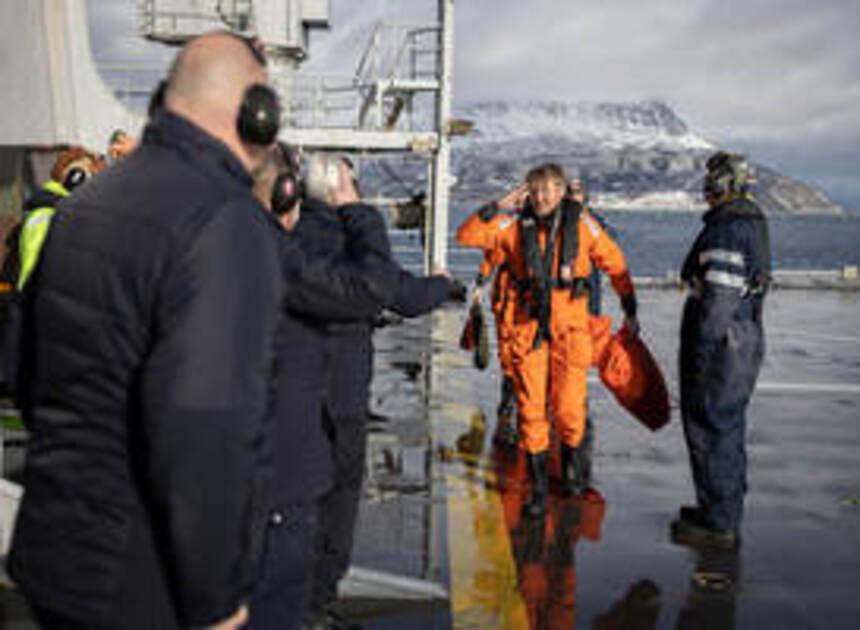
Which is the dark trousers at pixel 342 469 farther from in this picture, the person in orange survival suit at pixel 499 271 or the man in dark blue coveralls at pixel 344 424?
the person in orange survival suit at pixel 499 271

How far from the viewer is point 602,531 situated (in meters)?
4.78


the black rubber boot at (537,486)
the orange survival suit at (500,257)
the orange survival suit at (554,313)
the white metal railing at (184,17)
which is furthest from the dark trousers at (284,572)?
the white metal railing at (184,17)

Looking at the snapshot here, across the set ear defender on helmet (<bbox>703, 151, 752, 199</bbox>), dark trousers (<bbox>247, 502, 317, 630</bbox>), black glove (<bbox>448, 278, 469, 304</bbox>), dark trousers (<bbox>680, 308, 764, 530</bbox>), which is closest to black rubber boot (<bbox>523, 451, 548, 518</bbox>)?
dark trousers (<bbox>680, 308, 764, 530</bbox>)

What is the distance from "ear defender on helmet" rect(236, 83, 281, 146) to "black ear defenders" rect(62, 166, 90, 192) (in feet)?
9.97

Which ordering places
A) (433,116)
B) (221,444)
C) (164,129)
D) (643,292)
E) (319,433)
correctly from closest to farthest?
(221,444) < (164,129) < (319,433) < (433,116) < (643,292)

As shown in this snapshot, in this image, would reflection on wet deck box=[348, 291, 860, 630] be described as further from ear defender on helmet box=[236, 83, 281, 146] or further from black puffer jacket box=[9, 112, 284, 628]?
ear defender on helmet box=[236, 83, 281, 146]

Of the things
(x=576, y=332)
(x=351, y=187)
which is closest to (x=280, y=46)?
(x=576, y=332)

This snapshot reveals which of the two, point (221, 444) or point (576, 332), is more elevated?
point (221, 444)

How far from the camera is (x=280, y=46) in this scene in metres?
17.5

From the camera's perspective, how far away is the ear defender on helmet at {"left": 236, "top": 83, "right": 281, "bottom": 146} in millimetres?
1770

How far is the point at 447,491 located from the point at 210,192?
4008 millimetres

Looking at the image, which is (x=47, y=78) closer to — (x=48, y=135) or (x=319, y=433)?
(x=48, y=135)

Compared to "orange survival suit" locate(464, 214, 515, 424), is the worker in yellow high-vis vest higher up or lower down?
higher up

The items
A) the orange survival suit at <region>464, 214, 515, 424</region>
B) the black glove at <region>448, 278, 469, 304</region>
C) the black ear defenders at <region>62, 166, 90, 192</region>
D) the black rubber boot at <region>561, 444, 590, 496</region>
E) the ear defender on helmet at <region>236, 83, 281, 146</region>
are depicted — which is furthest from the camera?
the black rubber boot at <region>561, 444, 590, 496</region>
